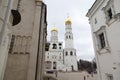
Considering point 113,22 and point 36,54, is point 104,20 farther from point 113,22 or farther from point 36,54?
point 36,54

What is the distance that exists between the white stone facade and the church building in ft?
149

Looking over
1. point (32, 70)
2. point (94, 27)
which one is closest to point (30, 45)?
point (32, 70)

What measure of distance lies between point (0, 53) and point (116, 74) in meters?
7.80

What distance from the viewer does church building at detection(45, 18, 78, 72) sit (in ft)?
183

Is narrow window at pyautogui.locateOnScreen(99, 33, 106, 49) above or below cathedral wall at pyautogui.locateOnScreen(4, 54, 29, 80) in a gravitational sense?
above

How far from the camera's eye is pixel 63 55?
60969 millimetres

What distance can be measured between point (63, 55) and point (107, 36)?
52533 mm

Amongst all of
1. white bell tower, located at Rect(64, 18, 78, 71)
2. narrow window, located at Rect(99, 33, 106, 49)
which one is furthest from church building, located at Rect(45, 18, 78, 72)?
narrow window, located at Rect(99, 33, 106, 49)

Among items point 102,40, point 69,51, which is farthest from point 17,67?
point 69,51

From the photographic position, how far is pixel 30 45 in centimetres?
741

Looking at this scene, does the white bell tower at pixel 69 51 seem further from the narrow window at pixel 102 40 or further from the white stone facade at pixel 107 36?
the narrow window at pixel 102 40

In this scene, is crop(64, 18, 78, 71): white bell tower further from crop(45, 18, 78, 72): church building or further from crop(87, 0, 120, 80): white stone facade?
crop(87, 0, 120, 80): white stone facade

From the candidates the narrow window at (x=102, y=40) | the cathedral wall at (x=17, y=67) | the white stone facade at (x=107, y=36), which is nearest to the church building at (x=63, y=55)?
the white stone facade at (x=107, y=36)

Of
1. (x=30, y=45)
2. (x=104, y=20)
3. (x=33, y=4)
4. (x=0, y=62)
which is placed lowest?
(x=0, y=62)
